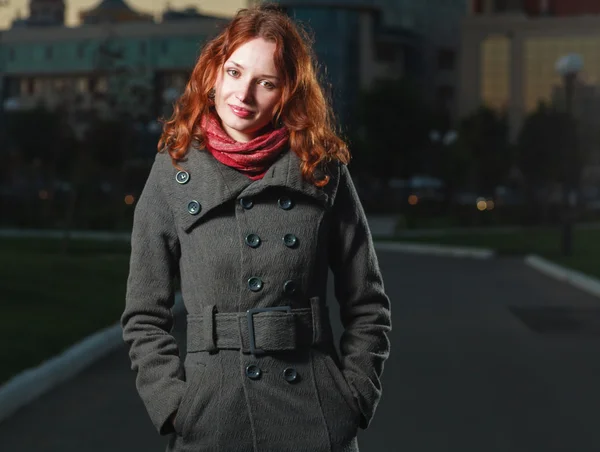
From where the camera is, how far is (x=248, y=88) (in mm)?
3088

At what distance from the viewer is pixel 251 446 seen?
9.98ft

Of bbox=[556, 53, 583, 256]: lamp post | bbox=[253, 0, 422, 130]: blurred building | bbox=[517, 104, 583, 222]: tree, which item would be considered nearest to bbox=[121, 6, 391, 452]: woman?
bbox=[556, 53, 583, 256]: lamp post

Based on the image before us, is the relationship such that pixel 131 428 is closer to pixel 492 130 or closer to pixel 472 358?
pixel 472 358

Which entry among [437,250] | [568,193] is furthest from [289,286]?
[437,250]

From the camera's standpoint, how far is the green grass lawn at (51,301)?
10.6 meters

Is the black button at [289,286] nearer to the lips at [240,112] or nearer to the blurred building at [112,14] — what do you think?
the lips at [240,112]

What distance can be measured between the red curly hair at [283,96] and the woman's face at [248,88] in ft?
0.06

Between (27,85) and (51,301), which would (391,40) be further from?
(51,301)

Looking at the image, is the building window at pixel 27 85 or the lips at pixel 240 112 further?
the building window at pixel 27 85

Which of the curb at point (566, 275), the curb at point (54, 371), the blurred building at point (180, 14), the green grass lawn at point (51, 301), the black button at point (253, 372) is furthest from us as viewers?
the blurred building at point (180, 14)

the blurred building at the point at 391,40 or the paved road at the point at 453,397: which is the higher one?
the blurred building at the point at 391,40

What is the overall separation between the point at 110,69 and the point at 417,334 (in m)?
23.6

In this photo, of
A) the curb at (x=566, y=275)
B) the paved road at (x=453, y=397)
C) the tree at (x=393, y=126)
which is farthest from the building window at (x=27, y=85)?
the paved road at (x=453, y=397)

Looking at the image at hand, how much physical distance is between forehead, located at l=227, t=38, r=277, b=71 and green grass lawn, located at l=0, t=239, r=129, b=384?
606 centimetres
